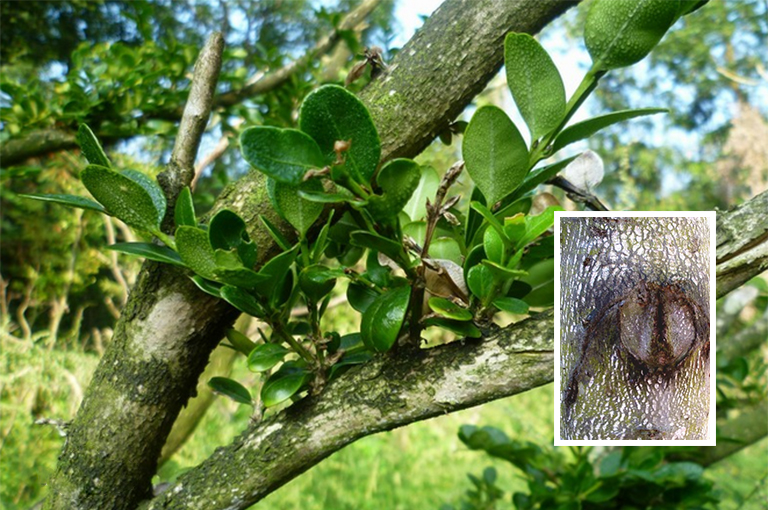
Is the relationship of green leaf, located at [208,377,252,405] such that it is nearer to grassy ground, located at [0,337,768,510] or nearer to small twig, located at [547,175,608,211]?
small twig, located at [547,175,608,211]

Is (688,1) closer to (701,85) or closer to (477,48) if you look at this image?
(477,48)

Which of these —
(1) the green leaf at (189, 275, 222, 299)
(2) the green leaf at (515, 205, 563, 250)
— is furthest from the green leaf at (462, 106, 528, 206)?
(1) the green leaf at (189, 275, 222, 299)

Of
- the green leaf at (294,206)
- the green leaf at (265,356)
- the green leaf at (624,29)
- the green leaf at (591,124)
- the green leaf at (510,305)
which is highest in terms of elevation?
the green leaf at (624,29)

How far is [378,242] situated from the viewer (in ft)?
0.85

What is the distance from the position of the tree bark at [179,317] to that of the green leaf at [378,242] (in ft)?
0.26

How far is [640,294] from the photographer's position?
27 centimetres

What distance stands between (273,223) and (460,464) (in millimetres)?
1824

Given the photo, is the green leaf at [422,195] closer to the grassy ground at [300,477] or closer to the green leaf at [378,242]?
the green leaf at [378,242]

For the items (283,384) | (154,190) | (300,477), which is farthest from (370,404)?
(300,477)

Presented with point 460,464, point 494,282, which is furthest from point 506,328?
point 460,464

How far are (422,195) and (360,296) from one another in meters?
0.07

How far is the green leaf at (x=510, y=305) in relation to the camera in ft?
0.88

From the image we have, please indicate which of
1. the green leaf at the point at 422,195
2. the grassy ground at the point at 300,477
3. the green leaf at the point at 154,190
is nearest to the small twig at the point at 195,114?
the green leaf at the point at 154,190

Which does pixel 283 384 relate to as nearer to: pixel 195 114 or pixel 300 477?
pixel 195 114
